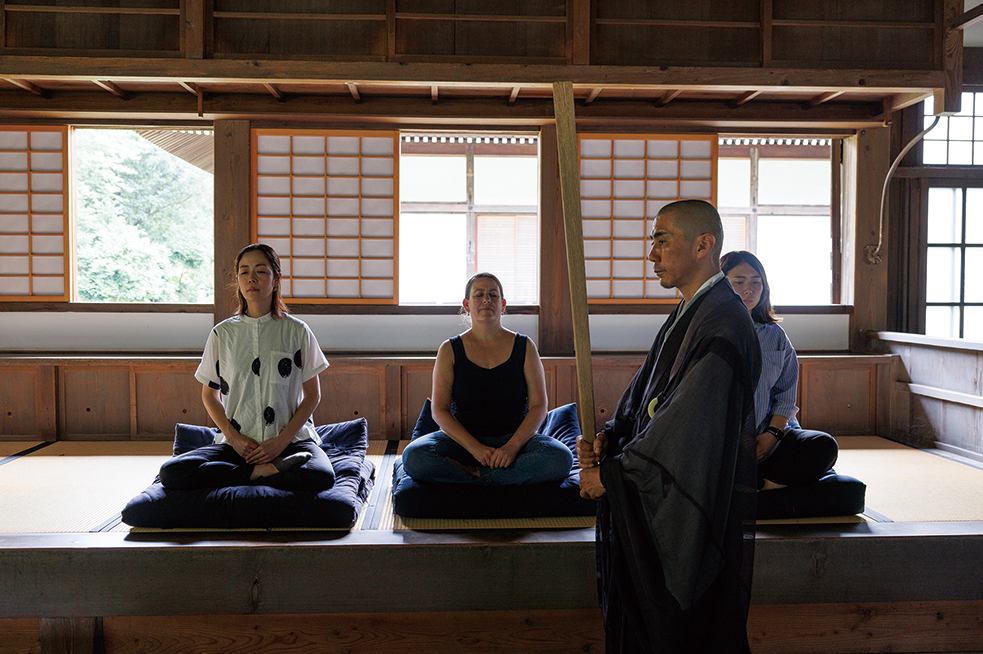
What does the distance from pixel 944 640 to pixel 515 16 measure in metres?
3.50

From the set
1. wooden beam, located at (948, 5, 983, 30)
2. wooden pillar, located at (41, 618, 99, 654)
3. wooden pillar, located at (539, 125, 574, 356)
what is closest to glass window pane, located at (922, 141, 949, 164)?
wooden beam, located at (948, 5, 983, 30)

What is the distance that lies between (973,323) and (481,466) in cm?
461

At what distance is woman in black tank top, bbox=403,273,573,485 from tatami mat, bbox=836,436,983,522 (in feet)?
4.57

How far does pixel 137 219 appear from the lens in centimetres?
978

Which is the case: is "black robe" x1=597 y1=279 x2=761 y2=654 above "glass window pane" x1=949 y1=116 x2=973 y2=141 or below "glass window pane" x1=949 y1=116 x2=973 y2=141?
below

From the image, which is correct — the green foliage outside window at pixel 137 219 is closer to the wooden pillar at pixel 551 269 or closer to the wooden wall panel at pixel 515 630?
the wooden pillar at pixel 551 269

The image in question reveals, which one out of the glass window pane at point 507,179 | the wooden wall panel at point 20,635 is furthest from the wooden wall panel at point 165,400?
the glass window pane at point 507,179

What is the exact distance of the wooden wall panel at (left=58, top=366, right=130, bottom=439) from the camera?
434 cm

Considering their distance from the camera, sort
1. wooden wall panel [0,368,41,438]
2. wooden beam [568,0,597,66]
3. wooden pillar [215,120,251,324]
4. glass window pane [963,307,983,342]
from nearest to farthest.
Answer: wooden beam [568,0,597,66] → wooden wall panel [0,368,41,438] → wooden pillar [215,120,251,324] → glass window pane [963,307,983,342]

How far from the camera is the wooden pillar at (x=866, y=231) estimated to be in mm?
4879

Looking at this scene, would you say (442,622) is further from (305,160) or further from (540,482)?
(305,160)

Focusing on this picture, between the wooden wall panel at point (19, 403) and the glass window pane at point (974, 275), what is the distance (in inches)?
258

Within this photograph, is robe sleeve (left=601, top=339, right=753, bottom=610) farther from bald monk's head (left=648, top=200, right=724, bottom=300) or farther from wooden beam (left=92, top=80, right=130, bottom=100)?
wooden beam (left=92, top=80, right=130, bottom=100)

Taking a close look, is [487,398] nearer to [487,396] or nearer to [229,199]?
[487,396]
